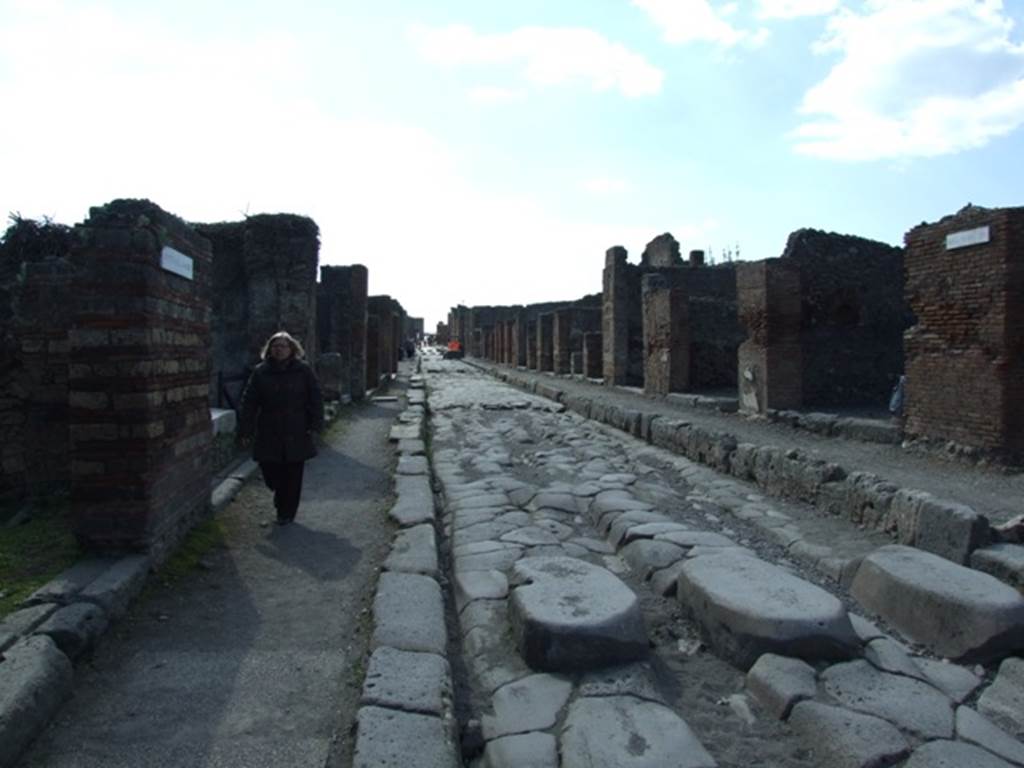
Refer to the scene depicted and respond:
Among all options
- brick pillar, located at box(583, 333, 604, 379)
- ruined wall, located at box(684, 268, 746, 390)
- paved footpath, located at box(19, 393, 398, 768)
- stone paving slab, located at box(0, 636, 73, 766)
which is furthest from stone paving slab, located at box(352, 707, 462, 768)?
brick pillar, located at box(583, 333, 604, 379)

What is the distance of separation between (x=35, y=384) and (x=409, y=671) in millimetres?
4481

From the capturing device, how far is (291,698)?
9.62 feet

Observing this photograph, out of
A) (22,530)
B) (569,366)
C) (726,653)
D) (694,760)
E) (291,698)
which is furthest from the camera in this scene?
(569,366)

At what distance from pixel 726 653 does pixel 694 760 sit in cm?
100

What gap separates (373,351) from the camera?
18.6 meters

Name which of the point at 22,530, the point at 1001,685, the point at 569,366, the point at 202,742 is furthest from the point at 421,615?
the point at 569,366

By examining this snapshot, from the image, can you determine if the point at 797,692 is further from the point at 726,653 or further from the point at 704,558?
the point at 704,558

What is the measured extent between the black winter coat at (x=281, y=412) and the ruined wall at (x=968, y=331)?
5963mm

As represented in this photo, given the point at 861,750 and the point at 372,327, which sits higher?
the point at 372,327

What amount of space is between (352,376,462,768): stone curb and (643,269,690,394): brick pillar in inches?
384

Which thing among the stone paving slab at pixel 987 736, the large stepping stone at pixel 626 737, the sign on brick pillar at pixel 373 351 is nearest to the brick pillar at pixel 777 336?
the stone paving slab at pixel 987 736

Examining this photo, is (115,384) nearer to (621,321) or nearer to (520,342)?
(621,321)

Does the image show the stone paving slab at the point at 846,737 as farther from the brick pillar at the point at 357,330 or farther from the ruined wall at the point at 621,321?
the ruined wall at the point at 621,321

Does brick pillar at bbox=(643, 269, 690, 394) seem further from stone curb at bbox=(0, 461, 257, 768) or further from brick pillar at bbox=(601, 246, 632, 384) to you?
stone curb at bbox=(0, 461, 257, 768)
